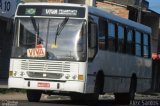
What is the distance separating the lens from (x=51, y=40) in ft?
61.1

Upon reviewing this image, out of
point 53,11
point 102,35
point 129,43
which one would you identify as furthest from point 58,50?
point 129,43

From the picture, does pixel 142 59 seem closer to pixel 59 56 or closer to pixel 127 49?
pixel 127 49

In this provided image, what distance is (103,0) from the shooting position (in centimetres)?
4625

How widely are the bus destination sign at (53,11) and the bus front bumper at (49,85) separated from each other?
2166 mm

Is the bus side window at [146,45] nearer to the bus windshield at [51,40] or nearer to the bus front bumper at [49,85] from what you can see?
the bus windshield at [51,40]

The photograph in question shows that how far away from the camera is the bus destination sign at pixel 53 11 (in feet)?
61.8

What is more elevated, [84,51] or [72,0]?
[72,0]

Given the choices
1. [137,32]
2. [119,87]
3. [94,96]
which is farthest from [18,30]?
[137,32]

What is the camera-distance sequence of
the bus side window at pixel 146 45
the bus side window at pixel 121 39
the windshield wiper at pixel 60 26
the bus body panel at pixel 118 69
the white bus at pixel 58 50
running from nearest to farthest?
1. the white bus at pixel 58 50
2. the windshield wiper at pixel 60 26
3. the bus body panel at pixel 118 69
4. the bus side window at pixel 121 39
5. the bus side window at pixel 146 45

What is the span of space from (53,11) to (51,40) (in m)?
1.01

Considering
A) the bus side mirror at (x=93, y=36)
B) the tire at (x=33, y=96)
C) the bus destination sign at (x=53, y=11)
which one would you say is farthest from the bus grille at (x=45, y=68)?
the tire at (x=33, y=96)

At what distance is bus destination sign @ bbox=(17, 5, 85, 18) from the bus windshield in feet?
0.58

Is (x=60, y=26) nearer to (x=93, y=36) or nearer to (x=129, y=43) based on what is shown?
(x=93, y=36)

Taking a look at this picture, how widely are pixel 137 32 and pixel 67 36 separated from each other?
698 cm
